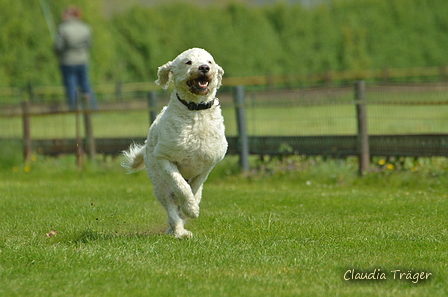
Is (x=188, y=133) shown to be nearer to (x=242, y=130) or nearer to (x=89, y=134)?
(x=242, y=130)

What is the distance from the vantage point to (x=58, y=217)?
24.9ft

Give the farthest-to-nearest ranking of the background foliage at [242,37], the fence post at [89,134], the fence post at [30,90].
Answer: the background foliage at [242,37]
the fence post at [30,90]
the fence post at [89,134]

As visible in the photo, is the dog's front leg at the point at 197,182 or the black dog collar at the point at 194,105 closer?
the black dog collar at the point at 194,105

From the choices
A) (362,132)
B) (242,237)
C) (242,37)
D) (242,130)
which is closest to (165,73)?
(242,237)

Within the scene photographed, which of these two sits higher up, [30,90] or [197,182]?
[30,90]

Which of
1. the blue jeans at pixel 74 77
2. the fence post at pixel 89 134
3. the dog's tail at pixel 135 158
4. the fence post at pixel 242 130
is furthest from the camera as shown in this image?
the blue jeans at pixel 74 77

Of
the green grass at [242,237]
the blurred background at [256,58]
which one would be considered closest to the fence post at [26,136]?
the blurred background at [256,58]

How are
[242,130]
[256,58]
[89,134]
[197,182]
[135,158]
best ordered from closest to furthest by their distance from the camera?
[197,182], [135,158], [242,130], [89,134], [256,58]

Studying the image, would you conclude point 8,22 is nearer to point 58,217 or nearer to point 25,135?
point 25,135

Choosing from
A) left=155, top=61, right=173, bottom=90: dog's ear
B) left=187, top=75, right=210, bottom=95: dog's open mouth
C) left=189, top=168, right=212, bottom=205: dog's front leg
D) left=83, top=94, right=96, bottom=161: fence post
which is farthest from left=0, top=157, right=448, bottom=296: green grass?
left=83, top=94, right=96, bottom=161: fence post

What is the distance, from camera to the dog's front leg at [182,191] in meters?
6.30

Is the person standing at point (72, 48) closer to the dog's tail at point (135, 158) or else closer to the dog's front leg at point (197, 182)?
the dog's tail at point (135, 158)

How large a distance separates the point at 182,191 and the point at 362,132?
4605mm

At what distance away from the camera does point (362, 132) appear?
10.2 meters
